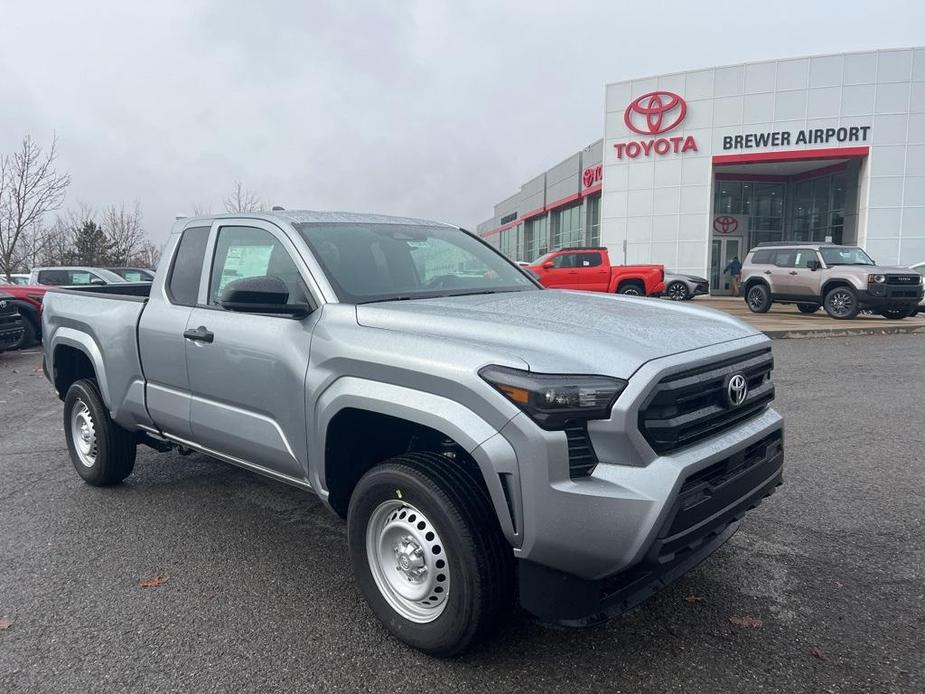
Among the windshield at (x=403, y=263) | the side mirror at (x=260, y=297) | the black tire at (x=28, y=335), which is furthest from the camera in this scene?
the black tire at (x=28, y=335)

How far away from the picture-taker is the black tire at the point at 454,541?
104 inches

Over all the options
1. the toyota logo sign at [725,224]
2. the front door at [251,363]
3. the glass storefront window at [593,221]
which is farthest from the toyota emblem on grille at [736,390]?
the glass storefront window at [593,221]

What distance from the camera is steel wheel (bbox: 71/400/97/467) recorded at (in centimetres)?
515

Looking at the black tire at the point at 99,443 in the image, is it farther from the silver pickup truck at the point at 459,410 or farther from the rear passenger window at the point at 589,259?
the rear passenger window at the point at 589,259

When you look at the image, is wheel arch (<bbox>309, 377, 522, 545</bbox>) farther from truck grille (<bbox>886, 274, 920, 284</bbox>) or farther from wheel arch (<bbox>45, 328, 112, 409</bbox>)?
truck grille (<bbox>886, 274, 920, 284</bbox>)

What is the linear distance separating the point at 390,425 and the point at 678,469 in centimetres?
133

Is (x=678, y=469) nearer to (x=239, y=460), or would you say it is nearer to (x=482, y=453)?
(x=482, y=453)

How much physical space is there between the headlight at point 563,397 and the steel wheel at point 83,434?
12.9ft

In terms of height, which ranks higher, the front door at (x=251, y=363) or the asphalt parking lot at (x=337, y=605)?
the front door at (x=251, y=363)

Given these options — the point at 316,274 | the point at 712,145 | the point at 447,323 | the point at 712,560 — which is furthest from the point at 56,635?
the point at 712,145

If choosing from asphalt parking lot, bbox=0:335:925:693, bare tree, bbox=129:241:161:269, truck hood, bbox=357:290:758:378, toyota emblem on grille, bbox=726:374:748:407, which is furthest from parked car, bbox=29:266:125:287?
bare tree, bbox=129:241:161:269

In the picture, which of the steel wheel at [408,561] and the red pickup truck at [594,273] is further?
the red pickup truck at [594,273]

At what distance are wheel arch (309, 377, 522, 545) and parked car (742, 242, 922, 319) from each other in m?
16.8

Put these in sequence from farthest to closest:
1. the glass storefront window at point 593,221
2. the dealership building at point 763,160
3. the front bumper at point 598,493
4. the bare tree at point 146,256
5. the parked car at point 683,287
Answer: the bare tree at point 146,256
the glass storefront window at point 593,221
the dealership building at point 763,160
the parked car at point 683,287
the front bumper at point 598,493
